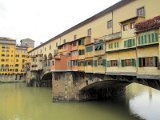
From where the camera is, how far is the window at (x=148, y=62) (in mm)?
17195

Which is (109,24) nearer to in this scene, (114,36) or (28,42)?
(114,36)

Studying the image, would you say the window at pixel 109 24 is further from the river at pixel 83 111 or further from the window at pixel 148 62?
the river at pixel 83 111

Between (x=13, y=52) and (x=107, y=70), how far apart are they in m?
64.1

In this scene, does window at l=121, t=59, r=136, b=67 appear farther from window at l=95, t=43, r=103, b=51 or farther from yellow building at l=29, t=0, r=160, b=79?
window at l=95, t=43, r=103, b=51

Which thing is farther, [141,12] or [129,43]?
[141,12]

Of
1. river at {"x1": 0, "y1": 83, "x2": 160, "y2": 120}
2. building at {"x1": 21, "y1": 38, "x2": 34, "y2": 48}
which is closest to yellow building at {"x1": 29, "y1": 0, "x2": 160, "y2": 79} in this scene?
river at {"x1": 0, "y1": 83, "x2": 160, "y2": 120}

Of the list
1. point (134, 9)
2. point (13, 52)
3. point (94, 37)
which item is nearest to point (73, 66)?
point (94, 37)

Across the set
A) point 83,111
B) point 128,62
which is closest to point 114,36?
point 128,62

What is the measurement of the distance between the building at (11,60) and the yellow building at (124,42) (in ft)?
177

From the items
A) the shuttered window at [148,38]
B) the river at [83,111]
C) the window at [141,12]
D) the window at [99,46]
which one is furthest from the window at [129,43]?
the river at [83,111]

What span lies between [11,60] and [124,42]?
222ft

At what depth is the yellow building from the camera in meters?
17.5

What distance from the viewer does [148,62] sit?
1800 cm

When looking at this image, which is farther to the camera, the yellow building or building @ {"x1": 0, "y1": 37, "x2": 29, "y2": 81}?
building @ {"x1": 0, "y1": 37, "x2": 29, "y2": 81}
